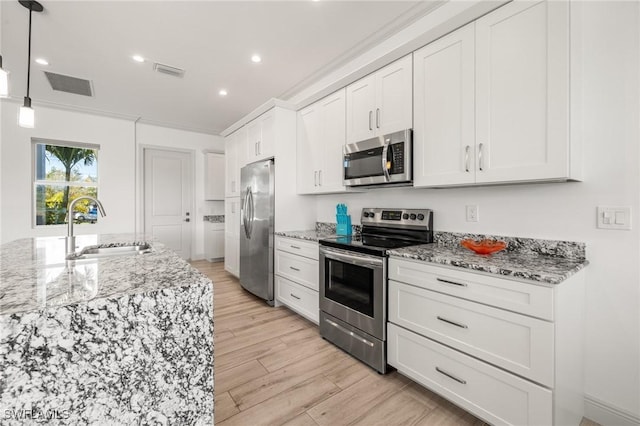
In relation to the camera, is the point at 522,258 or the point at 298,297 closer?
the point at 522,258

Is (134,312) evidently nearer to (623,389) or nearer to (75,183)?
(623,389)

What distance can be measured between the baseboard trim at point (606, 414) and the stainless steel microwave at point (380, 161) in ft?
5.41

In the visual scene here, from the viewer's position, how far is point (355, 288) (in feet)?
7.14

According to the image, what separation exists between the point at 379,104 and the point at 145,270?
2098 millimetres

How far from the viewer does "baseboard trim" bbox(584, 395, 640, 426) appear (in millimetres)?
1468

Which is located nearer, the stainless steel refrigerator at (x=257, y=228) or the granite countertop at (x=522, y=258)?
the granite countertop at (x=522, y=258)

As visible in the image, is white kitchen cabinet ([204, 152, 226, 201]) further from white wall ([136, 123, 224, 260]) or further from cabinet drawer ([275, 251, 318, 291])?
cabinet drawer ([275, 251, 318, 291])

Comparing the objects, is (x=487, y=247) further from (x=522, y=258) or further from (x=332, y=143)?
(x=332, y=143)

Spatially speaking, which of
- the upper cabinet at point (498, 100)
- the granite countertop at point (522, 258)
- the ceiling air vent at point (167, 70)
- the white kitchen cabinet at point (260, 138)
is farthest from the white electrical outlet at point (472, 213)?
the ceiling air vent at point (167, 70)

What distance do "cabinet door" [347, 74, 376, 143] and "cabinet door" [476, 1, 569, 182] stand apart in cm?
88

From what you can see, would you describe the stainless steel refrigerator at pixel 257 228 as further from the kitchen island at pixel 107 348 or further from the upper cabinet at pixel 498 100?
the kitchen island at pixel 107 348

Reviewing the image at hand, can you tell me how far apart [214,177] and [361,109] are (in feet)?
13.5

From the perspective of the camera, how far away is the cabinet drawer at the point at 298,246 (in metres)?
2.68

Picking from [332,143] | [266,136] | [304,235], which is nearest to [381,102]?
[332,143]
